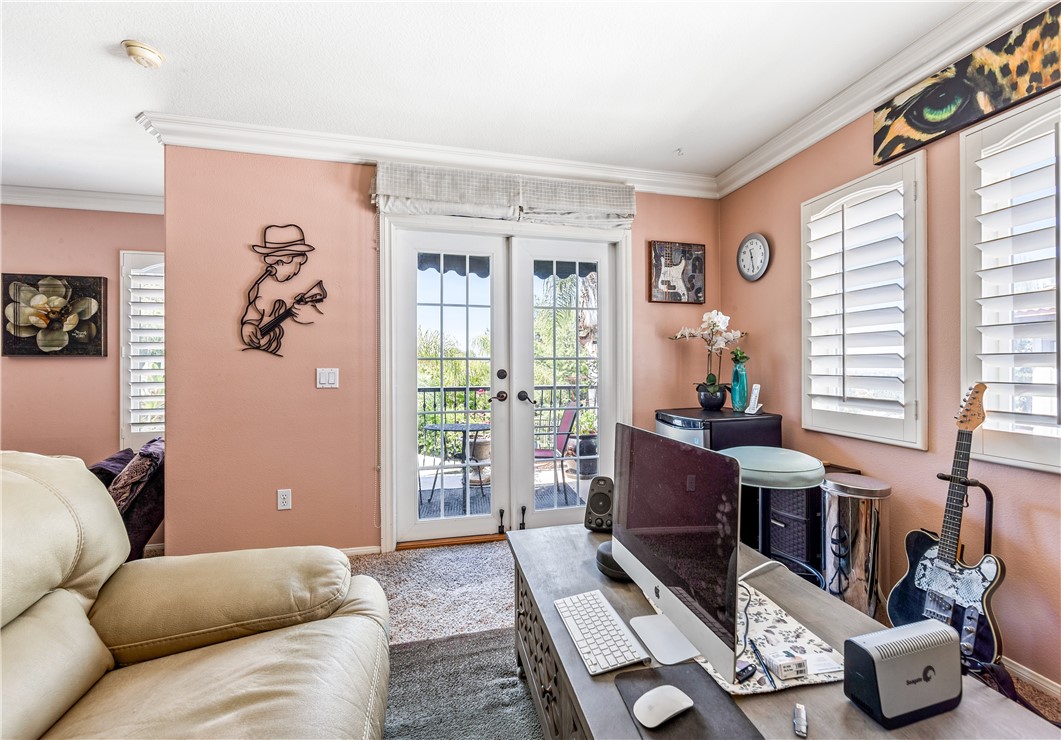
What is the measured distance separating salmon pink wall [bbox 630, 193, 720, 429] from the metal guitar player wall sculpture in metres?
2.16

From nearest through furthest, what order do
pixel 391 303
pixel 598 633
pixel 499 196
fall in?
pixel 598 633 < pixel 391 303 < pixel 499 196

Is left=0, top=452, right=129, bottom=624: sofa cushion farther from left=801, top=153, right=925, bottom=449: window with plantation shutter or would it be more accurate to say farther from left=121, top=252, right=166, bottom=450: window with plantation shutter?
left=801, top=153, right=925, bottom=449: window with plantation shutter

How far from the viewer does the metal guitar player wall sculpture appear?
2.68 metres

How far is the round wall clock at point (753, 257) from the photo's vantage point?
2939 mm

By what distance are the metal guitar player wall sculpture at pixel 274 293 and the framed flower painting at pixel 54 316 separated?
6.24 ft

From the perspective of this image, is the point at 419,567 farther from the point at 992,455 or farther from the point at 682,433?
the point at 992,455

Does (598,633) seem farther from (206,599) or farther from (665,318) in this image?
(665,318)

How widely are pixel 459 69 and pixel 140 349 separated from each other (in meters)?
3.34

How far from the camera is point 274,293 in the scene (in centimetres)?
271

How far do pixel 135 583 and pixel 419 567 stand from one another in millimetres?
1588

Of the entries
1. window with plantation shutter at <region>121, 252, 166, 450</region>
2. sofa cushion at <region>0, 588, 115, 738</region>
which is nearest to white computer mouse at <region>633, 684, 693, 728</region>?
sofa cushion at <region>0, 588, 115, 738</region>

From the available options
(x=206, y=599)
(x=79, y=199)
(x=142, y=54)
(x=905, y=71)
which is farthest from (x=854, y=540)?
(x=79, y=199)

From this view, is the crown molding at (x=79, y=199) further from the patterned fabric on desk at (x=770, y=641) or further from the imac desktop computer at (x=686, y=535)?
the patterned fabric on desk at (x=770, y=641)

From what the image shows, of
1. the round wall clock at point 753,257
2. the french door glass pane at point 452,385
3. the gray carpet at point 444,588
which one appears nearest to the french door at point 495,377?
the french door glass pane at point 452,385
